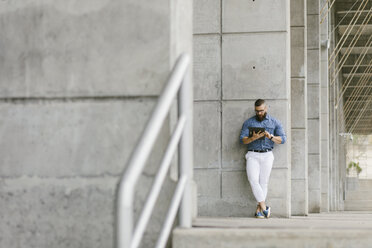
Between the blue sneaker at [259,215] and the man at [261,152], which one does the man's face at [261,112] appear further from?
the blue sneaker at [259,215]

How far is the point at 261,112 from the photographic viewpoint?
9578 millimetres

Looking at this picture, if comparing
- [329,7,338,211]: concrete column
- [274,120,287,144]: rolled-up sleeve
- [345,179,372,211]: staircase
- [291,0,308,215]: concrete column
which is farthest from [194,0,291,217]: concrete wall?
[345,179,372,211]: staircase

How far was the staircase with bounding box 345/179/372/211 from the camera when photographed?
134ft

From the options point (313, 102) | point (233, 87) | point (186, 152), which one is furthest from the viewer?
point (313, 102)

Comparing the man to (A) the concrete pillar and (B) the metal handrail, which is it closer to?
(B) the metal handrail

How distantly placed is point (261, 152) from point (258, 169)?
10.0 inches

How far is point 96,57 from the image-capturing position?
170 inches

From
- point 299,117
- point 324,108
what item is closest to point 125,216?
point 299,117

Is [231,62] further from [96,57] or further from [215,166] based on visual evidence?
[96,57]

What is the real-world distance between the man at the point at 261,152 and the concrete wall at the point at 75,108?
17.9 feet

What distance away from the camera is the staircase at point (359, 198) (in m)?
40.9

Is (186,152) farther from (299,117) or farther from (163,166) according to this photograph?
(299,117)

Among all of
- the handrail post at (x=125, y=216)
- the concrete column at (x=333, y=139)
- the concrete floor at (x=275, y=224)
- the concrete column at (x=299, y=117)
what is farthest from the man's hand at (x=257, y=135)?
the concrete column at (x=333, y=139)

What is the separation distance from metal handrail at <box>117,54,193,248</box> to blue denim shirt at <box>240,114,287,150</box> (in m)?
5.69
